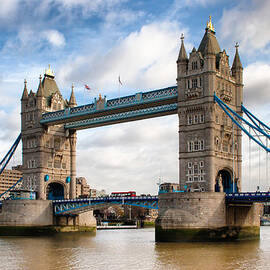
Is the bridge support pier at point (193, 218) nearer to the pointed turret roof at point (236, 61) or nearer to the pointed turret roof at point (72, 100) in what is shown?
the pointed turret roof at point (236, 61)

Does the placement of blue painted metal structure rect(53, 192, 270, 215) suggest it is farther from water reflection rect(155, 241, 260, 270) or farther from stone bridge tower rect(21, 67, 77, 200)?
stone bridge tower rect(21, 67, 77, 200)

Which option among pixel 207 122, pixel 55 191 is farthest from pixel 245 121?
pixel 55 191

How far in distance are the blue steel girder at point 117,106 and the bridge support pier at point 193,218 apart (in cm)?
1490

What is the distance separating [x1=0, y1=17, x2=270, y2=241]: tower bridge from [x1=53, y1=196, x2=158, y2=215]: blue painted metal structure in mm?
255

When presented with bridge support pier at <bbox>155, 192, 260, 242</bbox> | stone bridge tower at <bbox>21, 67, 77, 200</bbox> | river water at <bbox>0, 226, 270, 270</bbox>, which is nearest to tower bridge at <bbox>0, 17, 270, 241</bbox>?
bridge support pier at <bbox>155, 192, 260, 242</bbox>

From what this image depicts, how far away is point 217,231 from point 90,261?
751 inches

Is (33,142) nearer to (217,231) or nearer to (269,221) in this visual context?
(217,231)

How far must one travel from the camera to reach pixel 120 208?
604 ft

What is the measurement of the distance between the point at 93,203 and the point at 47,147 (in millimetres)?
14798

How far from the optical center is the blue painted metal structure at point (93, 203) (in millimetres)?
66562

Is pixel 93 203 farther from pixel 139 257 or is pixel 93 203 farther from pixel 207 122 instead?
pixel 139 257

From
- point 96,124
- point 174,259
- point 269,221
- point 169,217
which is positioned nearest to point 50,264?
point 174,259

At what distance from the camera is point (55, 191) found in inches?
3465

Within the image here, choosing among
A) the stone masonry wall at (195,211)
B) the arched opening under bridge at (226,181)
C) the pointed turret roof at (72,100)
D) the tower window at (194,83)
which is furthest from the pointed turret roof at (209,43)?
the pointed turret roof at (72,100)
